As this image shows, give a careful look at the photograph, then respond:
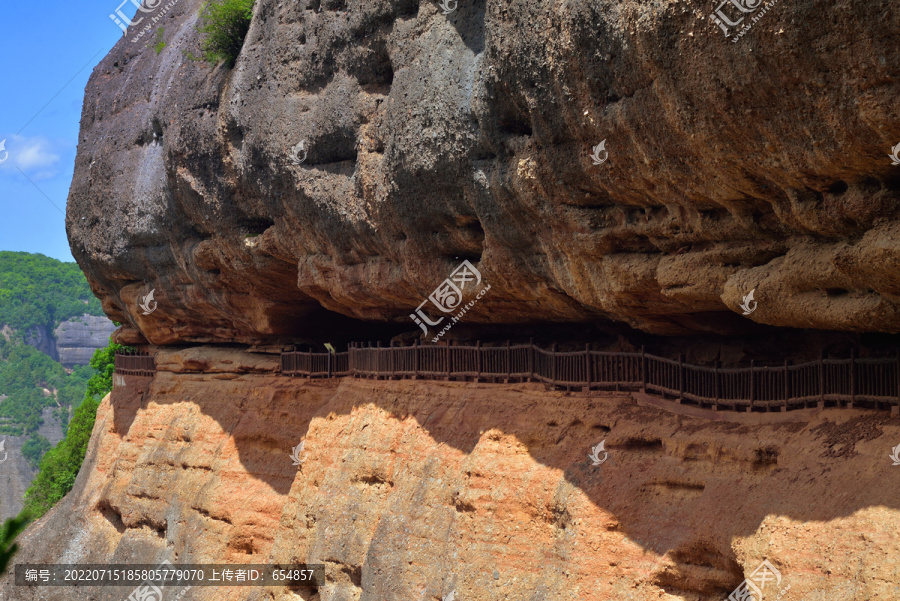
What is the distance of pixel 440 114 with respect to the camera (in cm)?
1068

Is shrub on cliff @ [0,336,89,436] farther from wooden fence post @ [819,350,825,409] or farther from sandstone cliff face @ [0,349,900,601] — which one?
wooden fence post @ [819,350,825,409]

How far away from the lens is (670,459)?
32.7ft

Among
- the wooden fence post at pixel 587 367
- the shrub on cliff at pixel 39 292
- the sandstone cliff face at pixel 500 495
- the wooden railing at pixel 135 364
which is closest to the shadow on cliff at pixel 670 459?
the sandstone cliff face at pixel 500 495

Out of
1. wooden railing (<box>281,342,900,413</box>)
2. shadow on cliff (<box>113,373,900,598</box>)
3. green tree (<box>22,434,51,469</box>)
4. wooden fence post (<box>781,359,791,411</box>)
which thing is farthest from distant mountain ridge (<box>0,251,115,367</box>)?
wooden fence post (<box>781,359,791,411</box>)

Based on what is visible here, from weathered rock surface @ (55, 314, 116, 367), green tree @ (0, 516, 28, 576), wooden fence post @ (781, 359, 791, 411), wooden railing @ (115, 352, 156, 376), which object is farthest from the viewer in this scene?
weathered rock surface @ (55, 314, 116, 367)

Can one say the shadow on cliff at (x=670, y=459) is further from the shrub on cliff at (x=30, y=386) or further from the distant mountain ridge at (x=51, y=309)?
the distant mountain ridge at (x=51, y=309)

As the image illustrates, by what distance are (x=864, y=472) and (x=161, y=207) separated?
15229 mm

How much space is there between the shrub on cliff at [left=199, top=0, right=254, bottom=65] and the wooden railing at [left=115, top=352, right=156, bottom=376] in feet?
34.1

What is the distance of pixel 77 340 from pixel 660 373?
111070 mm

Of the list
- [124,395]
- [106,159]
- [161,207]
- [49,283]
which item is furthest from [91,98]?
[49,283]

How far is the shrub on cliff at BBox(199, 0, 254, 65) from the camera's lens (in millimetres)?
15375

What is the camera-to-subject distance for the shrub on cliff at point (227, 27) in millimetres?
15375

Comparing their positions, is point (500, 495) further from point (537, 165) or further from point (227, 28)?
point (227, 28)

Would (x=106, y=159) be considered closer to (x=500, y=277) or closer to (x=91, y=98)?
(x=91, y=98)
